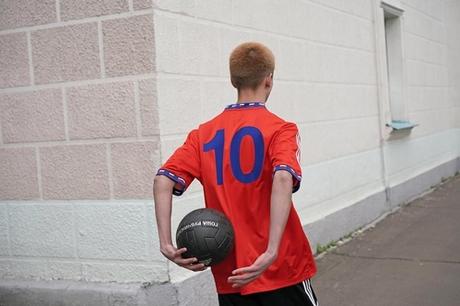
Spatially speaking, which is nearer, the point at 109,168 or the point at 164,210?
the point at 164,210

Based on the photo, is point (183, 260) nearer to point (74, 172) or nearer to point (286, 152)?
point (286, 152)

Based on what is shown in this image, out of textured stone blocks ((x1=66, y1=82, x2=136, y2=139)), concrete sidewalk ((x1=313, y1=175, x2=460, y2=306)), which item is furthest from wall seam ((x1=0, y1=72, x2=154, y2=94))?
concrete sidewalk ((x1=313, y1=175, x2=460, y2=306))

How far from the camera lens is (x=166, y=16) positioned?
4.02 meters

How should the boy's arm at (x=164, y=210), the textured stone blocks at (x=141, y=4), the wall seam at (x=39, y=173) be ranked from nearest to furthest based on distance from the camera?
1. the boy's arm at (x=164, y=210)
2. the textured stone blocks at (x=141, y=4)
3. the wall seam at (x=39, y=173)

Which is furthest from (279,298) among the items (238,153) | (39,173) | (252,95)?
(39,173)

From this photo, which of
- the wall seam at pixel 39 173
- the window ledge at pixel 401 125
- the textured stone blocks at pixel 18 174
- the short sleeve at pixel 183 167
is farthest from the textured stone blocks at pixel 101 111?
the window ledge at pixel 401 125

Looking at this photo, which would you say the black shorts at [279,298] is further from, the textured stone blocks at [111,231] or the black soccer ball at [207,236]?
the textured stone blocks at [111,231]

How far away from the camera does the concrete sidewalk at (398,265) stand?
15.8ft

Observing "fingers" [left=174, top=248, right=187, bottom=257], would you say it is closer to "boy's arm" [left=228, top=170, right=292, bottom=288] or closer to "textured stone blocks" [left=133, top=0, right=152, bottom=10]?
"boy's arm" [left=228, top=170, right=292, bottom=288]

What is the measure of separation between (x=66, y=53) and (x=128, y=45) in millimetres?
518

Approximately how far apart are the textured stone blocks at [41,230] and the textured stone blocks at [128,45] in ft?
3.58

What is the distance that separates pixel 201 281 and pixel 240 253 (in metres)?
1.84

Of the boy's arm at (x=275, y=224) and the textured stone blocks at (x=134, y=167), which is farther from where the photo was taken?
the textured stone blocks at (x=134, y=167)

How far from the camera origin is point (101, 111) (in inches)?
162
